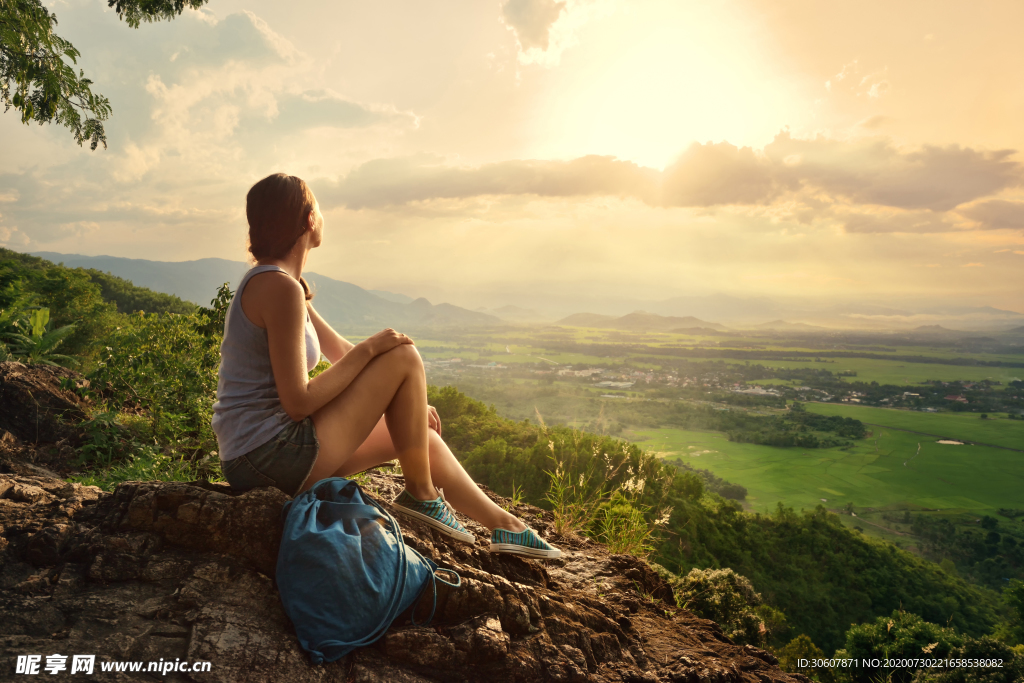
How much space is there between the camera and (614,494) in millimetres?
5066

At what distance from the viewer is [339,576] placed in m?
1.93

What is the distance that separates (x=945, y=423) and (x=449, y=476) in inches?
2465

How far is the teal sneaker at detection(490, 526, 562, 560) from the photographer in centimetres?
278

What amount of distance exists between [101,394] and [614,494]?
5363 millimetres

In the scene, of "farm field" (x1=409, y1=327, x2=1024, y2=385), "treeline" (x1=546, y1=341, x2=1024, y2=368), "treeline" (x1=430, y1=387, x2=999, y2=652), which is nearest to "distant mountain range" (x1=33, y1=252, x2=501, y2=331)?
"farm field" (x1=409, y1=327, x2=1024, y2=385)

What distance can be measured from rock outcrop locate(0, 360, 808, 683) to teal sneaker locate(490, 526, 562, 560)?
0.16m

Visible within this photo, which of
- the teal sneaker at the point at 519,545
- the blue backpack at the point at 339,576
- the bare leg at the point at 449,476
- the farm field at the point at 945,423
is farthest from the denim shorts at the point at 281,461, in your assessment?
the farm field at the point at 945,423

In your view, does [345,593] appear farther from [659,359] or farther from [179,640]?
[659,359]

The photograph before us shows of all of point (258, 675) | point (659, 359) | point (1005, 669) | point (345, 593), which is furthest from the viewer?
point (659, 359)

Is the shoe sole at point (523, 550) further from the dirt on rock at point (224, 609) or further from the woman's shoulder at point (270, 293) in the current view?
the woman's shoulder at point (270, 293)

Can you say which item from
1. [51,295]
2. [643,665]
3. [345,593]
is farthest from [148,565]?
[51,295]

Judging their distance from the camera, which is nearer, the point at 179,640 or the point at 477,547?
the point at 179,640

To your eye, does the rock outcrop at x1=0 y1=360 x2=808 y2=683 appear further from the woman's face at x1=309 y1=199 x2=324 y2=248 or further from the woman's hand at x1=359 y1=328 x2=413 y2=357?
the woman's face at x1=309 y1=199 x2=324 y2=248

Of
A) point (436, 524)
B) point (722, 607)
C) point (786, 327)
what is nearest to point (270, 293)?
point (436, 524)
